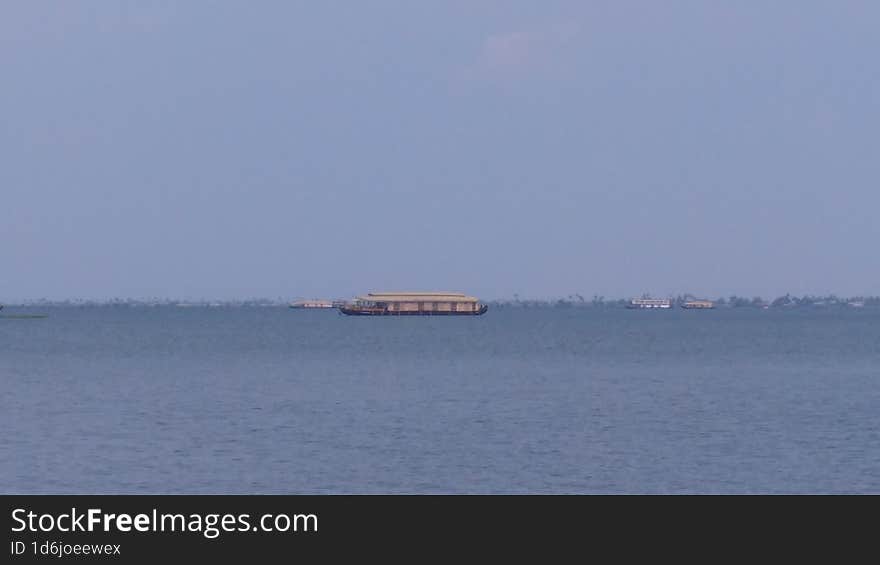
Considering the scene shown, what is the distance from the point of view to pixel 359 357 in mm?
121125

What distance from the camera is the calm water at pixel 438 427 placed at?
39.1 metres

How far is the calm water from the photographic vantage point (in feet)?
128
